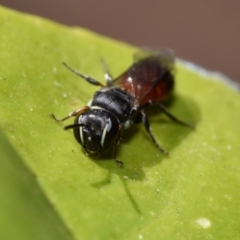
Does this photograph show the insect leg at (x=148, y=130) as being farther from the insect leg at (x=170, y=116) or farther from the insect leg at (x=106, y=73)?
the insect leg at (x=106, y=73)

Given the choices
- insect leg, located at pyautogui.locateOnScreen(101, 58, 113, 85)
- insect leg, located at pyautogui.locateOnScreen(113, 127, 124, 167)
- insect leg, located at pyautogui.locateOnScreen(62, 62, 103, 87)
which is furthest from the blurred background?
insect leg, located at pyautogui.locateOnScreen(113, 127, 124, 167)

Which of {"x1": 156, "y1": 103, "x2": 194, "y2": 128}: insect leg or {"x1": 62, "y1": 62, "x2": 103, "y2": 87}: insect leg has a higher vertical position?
{"x1": 62, "y1": 62, "x2": 103, "y2": 87}: insect leg

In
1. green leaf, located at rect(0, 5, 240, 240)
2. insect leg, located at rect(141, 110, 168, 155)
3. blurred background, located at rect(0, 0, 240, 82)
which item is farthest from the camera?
blurred background, located at rect(0, 0, 240, 82)

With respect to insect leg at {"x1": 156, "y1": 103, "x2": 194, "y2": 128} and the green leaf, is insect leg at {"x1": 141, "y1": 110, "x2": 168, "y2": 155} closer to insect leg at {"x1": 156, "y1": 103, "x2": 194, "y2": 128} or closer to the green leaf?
the green leaf

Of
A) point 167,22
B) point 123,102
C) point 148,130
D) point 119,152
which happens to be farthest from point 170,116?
point 167,22

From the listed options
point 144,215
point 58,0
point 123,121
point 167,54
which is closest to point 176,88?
point 167,54

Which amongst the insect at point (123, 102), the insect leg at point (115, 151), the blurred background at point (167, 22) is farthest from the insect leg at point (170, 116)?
the blurred background at point (167, 22)

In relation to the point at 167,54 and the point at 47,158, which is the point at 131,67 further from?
the point at 47,158

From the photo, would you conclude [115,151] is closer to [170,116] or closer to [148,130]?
[148,130]
